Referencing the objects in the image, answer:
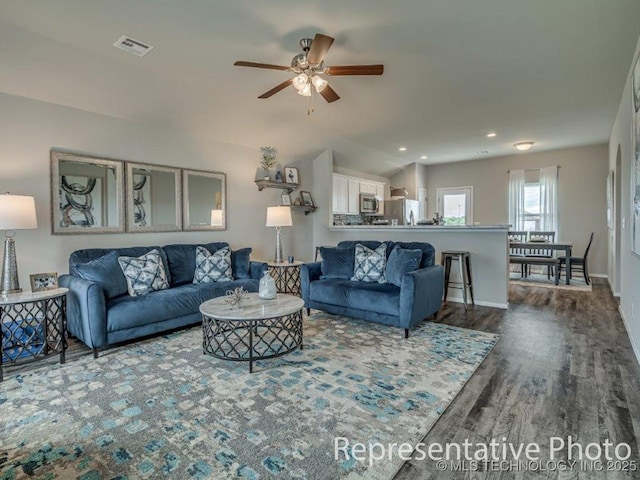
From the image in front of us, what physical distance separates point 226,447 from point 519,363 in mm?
2374

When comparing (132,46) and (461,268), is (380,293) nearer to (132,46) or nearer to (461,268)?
(461,268)

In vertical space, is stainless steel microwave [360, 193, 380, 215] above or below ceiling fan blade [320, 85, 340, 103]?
below

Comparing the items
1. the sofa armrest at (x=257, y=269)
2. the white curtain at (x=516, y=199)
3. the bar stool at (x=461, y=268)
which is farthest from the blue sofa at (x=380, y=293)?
the white curtain at (x=516, y=199)

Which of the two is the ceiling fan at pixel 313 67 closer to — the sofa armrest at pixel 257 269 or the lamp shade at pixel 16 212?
the lamp shade at pixel 16 212

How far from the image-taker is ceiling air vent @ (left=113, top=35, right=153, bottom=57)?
2820 millimetres

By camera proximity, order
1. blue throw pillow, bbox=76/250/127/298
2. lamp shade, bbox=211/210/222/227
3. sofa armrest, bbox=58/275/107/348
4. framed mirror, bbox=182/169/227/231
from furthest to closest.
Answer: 1. lamp shade, bbox=211/210/222/227
2. framed mirror, bbox=182/169/227/231
3. blue throw pillow, bbox=76/250/127/298
4. sofa armrest, bbox=58/275/107/348

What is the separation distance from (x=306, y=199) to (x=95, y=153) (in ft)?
11.1

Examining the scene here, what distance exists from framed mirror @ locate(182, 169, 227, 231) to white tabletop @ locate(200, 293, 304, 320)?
2026 mm

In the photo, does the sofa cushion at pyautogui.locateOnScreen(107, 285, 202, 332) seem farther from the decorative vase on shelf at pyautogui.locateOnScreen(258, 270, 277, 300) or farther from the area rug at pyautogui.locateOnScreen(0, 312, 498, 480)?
the decorative vase on shelf at pyautogui.locateOnScreen(258, 270, 277, 300)

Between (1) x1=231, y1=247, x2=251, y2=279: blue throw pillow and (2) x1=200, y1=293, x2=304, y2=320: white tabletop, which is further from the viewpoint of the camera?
(1) x1=231, y1=247, x2=251, y2=279: blue throw pillow

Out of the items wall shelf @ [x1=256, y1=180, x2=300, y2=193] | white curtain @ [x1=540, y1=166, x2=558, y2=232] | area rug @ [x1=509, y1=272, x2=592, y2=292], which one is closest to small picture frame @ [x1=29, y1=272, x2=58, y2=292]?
wall shelf @ [x1=256, y1=180, x2=300, y2=193]

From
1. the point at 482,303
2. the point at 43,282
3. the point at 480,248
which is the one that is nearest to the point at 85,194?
the point at 43,282

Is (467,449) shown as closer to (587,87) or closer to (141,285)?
(141,285)

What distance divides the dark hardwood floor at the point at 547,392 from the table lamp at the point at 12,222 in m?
3.33
